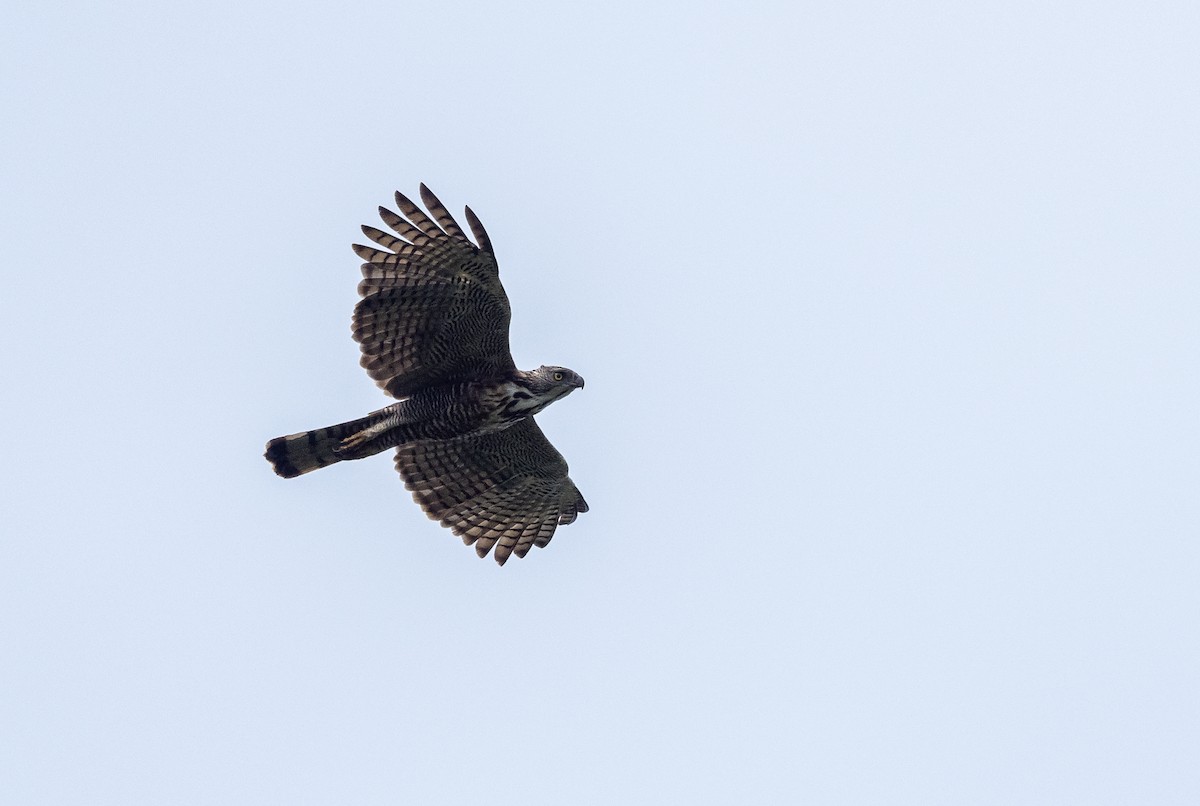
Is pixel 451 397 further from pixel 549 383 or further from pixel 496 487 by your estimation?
pixel 496 487

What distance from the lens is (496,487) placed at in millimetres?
20000

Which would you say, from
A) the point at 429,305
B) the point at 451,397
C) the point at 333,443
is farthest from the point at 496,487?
the point at 429,305

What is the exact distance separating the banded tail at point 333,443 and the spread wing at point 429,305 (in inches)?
13.5

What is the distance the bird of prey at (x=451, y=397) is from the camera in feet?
59.2

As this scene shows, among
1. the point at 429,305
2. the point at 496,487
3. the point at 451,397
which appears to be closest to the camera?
the point at 429,305

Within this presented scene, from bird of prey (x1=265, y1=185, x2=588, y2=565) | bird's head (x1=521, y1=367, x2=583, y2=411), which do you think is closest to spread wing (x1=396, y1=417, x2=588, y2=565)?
bird of prey (x1=265, y1=185, x2=588, y2=565)

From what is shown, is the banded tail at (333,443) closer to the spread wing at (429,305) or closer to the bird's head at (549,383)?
the spread wing at (429,305)

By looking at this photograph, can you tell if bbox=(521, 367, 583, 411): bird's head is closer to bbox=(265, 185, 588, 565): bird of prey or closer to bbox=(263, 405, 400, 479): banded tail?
bbox=(265, 185, 588, 565): bird of prey

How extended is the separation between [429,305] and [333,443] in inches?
68.1

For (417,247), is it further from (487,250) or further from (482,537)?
(482,537)

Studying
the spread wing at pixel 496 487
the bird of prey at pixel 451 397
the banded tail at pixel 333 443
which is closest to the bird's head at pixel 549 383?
the bird of prey at pixel 451 397

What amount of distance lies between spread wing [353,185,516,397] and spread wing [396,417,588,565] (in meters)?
1.13

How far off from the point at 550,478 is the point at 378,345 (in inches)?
102

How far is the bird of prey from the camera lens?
18047 mm
